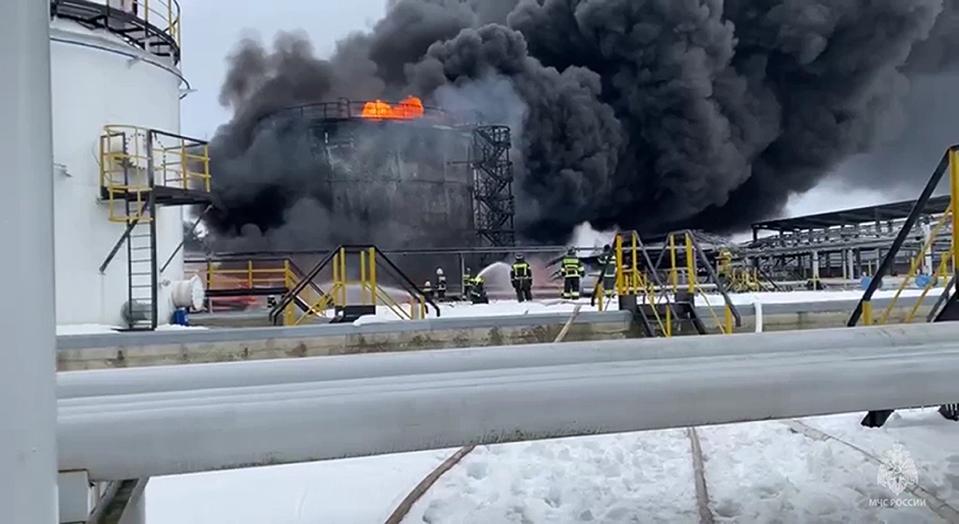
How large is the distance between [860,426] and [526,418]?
2574 millimetres

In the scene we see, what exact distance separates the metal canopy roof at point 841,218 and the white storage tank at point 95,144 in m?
15.8

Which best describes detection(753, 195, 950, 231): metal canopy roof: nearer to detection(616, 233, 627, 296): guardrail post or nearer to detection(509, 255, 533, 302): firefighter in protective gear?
detection(509, 255, 533, 302): firefighter in protective gear

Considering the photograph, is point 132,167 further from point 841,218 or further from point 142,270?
point 841,218

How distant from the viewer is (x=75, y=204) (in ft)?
24.3

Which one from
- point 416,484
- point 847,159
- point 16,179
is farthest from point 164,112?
point 847,159

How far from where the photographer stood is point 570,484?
2.65m

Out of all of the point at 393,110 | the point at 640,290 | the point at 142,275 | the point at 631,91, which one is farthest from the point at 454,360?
the point at 631,91

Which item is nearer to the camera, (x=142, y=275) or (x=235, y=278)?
(x=142, y=275)

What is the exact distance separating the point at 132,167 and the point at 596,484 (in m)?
7.18

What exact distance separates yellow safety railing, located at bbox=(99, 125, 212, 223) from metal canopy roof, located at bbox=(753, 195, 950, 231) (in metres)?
15.5

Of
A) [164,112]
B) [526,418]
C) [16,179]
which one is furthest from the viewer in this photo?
[164,112]

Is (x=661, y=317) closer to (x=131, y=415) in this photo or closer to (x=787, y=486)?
(x=787, y=486)

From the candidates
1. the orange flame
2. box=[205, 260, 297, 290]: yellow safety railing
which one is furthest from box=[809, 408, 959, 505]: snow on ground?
the orange flame

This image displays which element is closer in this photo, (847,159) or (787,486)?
(787,486)
